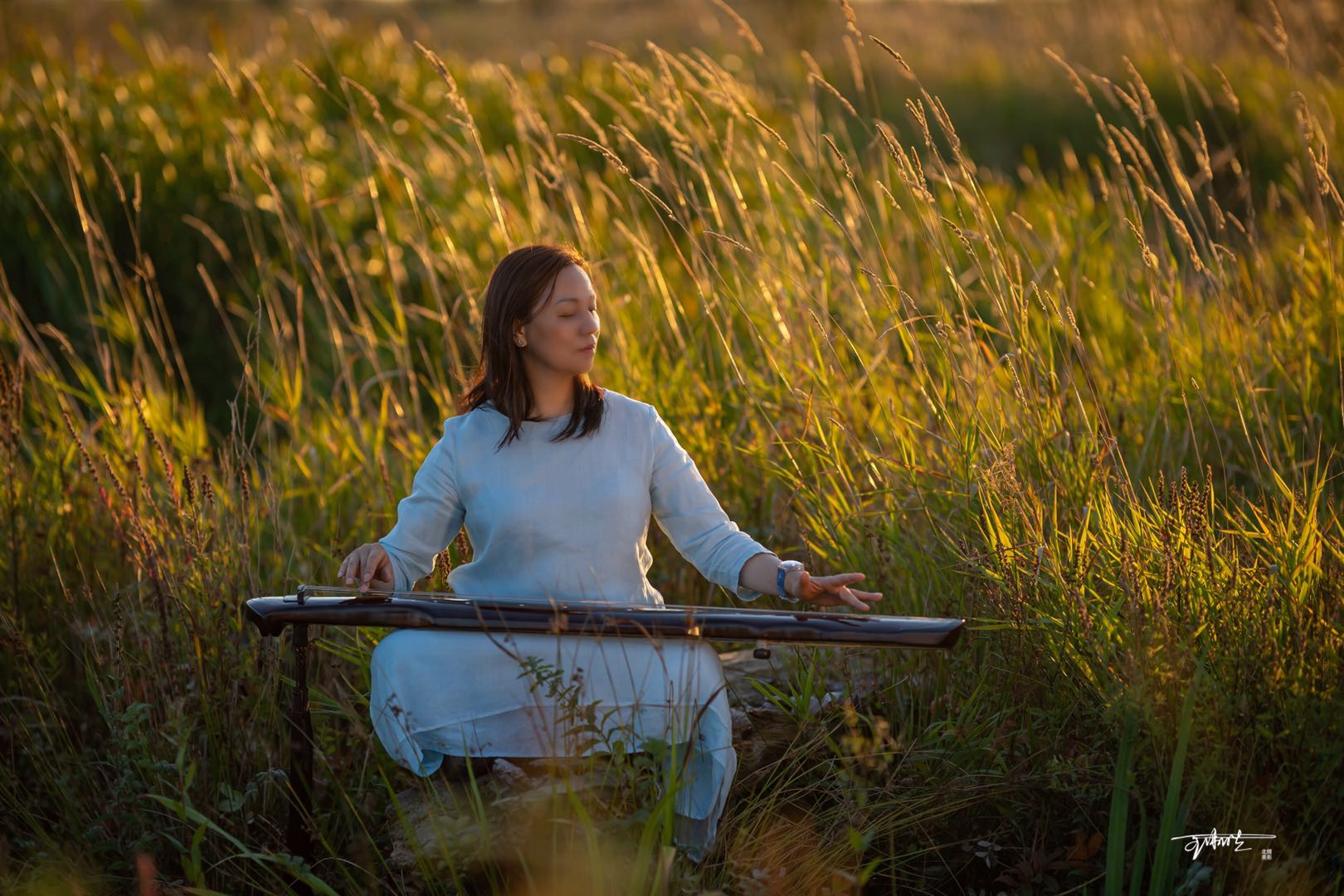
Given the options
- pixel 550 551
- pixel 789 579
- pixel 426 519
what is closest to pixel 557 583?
pixel 550 551

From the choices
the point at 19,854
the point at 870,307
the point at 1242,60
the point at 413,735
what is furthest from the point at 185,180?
Answer: the point at 1242,60

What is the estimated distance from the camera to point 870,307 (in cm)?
419

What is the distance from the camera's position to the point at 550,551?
2.65 metres

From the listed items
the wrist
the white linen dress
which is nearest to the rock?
the white linen dress

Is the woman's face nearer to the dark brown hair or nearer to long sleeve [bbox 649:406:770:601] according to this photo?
the dark brown hair

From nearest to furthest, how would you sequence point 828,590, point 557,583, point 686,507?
point 828,590 < point 557,583 < point 686,507

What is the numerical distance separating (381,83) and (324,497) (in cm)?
430

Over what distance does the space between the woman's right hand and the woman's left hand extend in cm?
81

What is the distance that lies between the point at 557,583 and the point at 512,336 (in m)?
0.54

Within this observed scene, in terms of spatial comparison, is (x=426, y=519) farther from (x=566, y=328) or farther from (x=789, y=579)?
(x=789, y=579)

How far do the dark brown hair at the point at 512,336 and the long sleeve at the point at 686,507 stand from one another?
A: 0.16m

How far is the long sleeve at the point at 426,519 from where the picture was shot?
2680 mm

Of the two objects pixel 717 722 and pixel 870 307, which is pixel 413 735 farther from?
pixel 870 307

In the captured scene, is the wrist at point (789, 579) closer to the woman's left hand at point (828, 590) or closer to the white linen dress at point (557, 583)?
the woman's left hand at point (828, 590)
